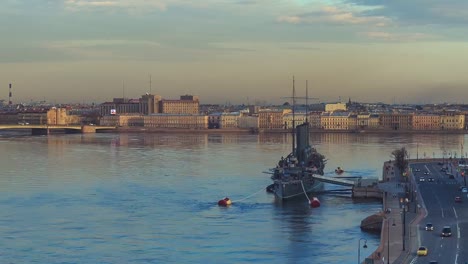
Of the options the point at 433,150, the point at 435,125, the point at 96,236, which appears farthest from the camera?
the point at 435,125

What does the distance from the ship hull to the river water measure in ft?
0.92

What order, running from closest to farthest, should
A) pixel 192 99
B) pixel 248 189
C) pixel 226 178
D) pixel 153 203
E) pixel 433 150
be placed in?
pixel 153 203, pixel 248 189, pixel 226 178, pixel 433 150, pixel 192 99

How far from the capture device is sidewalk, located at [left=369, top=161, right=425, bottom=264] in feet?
36.6

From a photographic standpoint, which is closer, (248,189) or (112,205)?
(112,205)

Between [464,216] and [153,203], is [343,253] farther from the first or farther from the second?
[153,203]

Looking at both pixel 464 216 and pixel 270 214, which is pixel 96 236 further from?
pixel 464 216

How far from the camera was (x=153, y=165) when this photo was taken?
91.1ft

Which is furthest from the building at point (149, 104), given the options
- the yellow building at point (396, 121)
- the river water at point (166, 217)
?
the river water at point (166, 217)

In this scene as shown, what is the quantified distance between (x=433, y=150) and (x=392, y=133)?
2242 centimetres

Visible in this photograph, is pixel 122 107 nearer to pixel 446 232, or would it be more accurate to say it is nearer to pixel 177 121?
pixel 177 121

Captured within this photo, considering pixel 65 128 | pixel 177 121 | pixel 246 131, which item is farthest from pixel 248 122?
pixel 65 128

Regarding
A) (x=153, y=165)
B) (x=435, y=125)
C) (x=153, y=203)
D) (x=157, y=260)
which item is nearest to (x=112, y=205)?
(x=153, y=203)

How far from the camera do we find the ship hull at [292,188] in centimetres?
1945

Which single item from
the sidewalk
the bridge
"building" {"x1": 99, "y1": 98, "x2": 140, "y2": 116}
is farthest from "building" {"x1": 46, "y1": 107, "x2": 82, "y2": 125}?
the sidewalk
